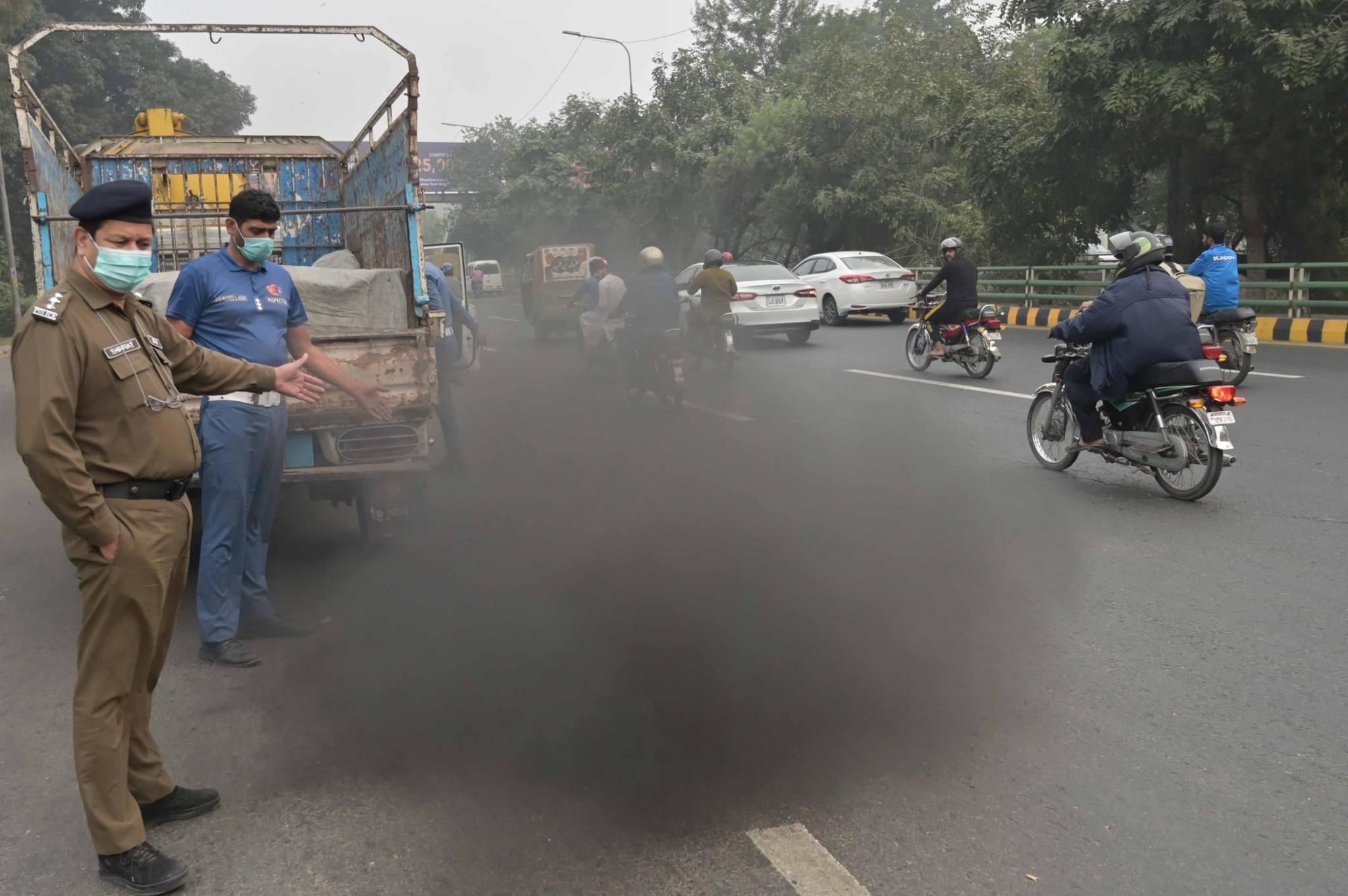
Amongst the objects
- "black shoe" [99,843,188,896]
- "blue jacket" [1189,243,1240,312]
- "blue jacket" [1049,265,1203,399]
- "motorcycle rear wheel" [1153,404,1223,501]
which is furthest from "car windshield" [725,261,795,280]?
"black shoe" [99,843,188,896]

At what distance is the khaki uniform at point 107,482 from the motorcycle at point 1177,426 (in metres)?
5.71

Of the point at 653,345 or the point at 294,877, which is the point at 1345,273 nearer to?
the point at 653,345

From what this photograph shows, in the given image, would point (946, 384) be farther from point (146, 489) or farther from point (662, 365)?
point (146, 489)

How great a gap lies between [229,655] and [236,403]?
1.04 meters

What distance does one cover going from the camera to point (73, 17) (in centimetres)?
3653

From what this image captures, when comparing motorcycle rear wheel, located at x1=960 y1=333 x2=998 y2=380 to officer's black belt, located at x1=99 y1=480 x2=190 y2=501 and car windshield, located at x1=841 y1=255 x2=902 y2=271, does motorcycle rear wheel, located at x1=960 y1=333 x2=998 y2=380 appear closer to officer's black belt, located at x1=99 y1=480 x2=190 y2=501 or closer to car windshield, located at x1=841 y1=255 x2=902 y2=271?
car windshield, located at x1=841 y1=255 x2=902 y2=271

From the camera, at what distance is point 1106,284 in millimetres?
18312

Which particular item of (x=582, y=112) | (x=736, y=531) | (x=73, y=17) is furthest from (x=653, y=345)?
(x=582, y=112)

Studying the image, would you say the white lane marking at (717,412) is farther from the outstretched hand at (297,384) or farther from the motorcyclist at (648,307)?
the outstretched hand at (297,384)

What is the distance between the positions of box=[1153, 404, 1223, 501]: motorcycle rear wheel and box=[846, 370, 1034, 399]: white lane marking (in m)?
4.56

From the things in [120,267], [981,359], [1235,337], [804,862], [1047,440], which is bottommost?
[804,862]

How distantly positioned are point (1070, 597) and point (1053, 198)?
1929 centimetres

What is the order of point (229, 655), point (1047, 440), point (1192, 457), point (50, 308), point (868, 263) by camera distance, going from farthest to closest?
point (868, 263) → point (1047, 440) → point (1192, 457) → point (229, 655) → point (50, 308)

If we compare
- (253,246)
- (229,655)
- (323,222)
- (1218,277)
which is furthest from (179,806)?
(1218,277)
